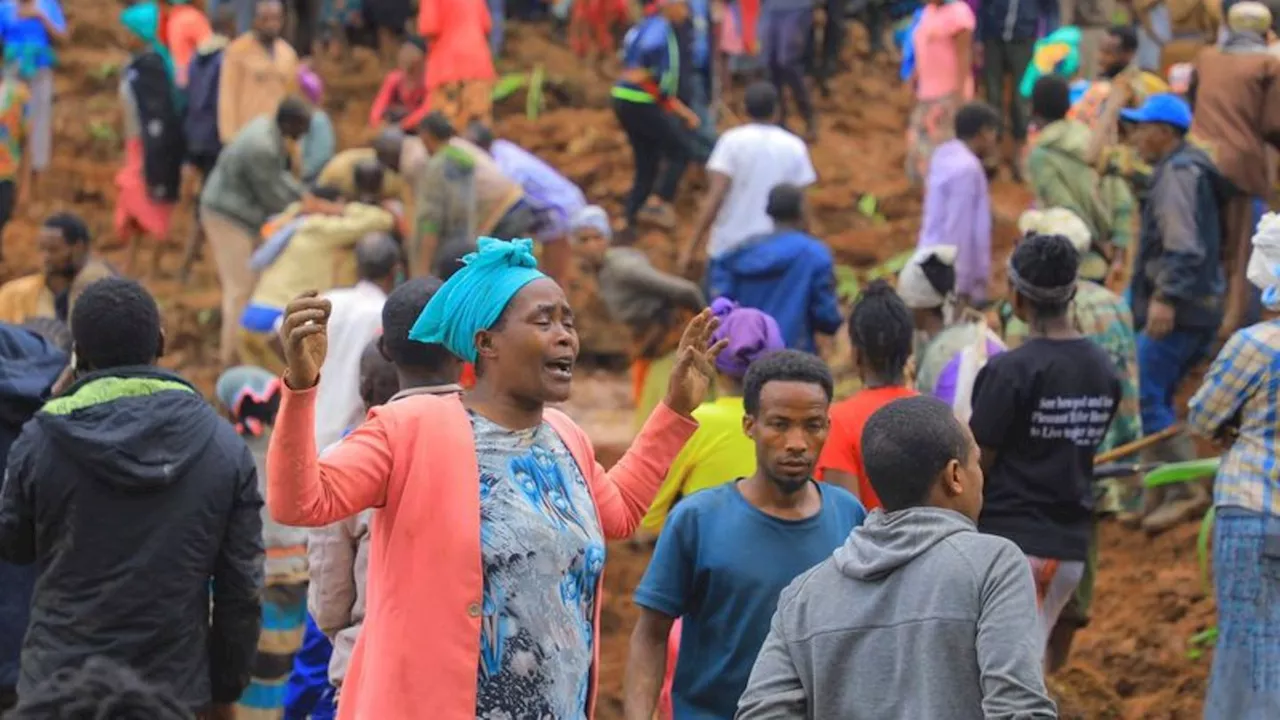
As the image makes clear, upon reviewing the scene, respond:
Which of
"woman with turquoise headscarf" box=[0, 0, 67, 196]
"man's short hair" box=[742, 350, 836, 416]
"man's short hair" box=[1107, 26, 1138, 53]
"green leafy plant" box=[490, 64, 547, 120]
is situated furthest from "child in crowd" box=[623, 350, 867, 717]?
"green leafy plant" box=[490, 64, 547, 120]

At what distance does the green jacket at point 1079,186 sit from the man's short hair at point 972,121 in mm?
306

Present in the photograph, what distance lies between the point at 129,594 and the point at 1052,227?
4.49 metres

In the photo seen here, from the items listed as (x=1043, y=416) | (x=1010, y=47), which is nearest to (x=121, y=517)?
(x=1043, y=416)

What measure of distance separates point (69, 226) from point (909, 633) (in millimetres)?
5427

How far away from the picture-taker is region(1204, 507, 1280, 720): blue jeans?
6.14 m

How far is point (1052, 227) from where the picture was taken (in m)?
8.73

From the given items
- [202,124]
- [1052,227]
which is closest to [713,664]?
[1052,227]

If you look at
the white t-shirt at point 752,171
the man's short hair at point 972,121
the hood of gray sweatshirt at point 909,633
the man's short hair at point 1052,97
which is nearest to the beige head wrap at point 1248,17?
the man's short hair at point 1052,97

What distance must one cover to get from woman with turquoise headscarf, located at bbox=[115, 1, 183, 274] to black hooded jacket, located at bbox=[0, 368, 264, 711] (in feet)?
28.5

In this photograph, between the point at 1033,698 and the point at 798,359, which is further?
the point at 798,359

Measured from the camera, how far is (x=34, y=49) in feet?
48.8

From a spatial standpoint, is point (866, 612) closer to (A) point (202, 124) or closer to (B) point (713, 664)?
(B) point (713, 664)

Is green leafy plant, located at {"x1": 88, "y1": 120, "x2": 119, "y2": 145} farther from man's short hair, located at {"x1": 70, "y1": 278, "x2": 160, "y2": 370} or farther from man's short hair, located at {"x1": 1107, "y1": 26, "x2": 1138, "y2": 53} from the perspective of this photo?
man's short hair, located at {"x1": 70, "y1": 278, "x2": 160, "y2": 370}

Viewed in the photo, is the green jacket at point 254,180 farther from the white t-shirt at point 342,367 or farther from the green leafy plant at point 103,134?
the green leafy plant at point 103,134
